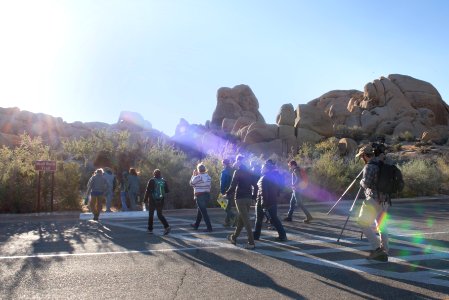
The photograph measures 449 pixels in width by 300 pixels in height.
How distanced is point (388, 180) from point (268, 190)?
2.97 metres

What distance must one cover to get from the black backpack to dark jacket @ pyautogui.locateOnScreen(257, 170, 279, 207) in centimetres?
277

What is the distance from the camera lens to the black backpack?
7.41m

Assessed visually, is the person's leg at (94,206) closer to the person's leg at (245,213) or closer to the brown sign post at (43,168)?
the brown sign post at (43,168)

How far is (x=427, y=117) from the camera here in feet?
209

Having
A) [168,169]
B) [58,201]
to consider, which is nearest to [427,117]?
[168,169]

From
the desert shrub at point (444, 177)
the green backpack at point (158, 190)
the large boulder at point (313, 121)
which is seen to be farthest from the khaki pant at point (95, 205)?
the large boulder at point (313, 121)

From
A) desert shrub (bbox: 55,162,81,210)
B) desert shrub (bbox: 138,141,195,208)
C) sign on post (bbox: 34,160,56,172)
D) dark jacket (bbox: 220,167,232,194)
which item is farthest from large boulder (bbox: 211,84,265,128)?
dark jacket (bbox: 220,167,232,194)

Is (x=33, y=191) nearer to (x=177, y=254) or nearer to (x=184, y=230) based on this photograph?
(x=184, y=230)

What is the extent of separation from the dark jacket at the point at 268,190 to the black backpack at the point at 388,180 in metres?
2.77

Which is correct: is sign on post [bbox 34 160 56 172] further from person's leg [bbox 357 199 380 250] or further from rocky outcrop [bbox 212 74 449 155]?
rocky outcrop [bbox 212 74 449 155]

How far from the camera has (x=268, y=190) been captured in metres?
9.85

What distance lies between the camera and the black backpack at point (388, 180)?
7414 mm

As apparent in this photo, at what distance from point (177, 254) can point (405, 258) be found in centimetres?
398

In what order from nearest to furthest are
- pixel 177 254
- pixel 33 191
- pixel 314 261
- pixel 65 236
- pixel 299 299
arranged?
pixel 299 299
pixel 314 261
pixel 177 254
pixel 65 236
pixel 33 191
